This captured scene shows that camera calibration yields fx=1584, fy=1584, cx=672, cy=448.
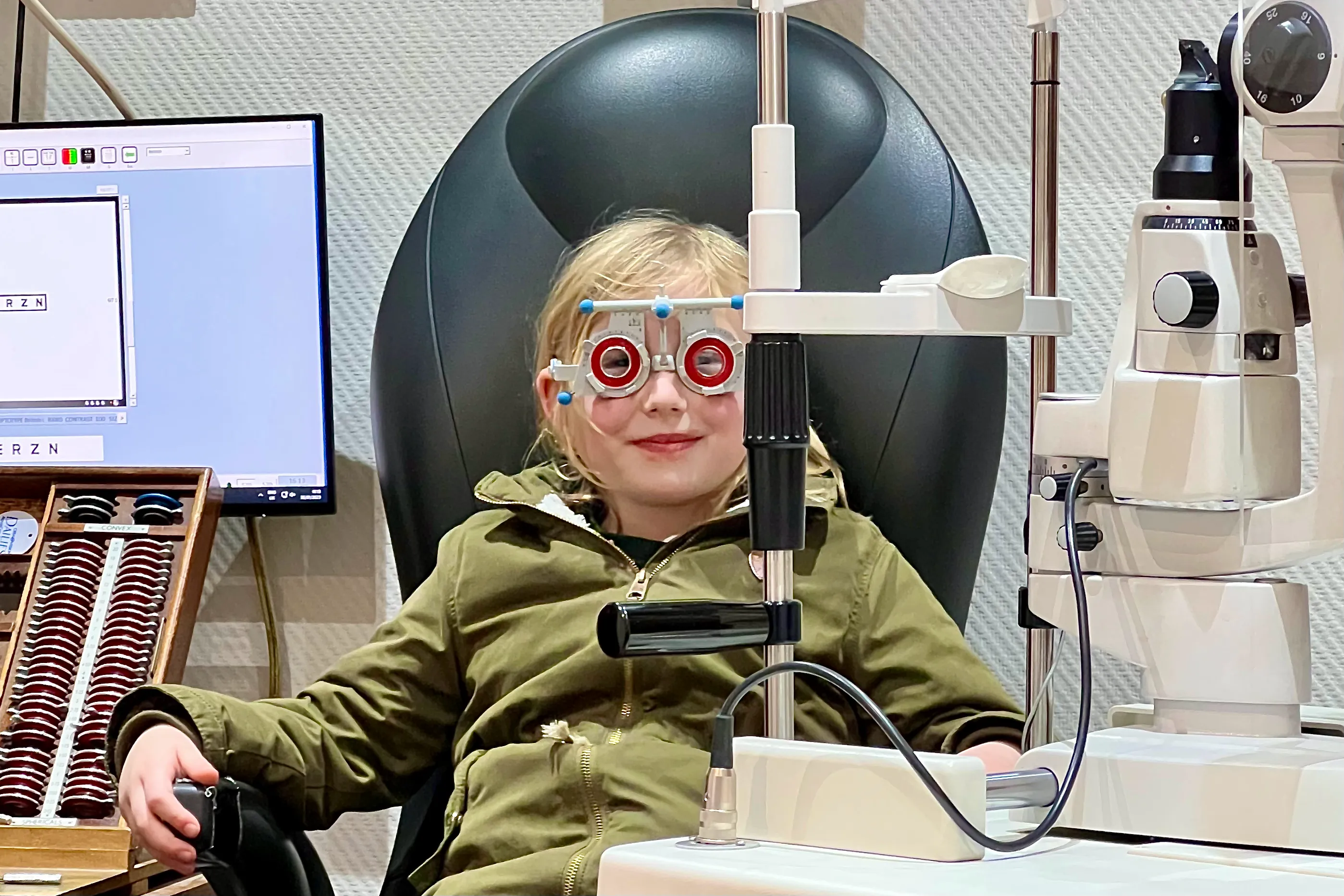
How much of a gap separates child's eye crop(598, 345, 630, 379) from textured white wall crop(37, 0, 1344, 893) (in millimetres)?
450

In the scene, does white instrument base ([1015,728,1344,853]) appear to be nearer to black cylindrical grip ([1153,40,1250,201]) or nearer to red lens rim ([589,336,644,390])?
black cylindrical grip ([1153,40,1250,201])

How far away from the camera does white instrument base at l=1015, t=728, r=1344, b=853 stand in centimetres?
68

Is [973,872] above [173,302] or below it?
below

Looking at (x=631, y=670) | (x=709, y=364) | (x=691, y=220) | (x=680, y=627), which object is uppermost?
(x=691, y=220)

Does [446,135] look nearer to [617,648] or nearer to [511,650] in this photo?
[511,650]

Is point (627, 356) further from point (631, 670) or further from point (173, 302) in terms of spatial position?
point (173, 302)

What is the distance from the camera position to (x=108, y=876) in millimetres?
1293

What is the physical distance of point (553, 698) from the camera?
Result: 118 cm

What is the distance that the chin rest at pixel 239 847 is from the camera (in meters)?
0.98

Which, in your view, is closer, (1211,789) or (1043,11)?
(1211,789)

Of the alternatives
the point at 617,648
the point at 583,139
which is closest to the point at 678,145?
the point at 583,139

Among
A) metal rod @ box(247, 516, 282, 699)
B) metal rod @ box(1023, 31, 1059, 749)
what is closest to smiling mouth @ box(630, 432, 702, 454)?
metal rod @ box(1023, 31, 1059, 749)

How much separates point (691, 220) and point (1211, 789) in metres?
0.71

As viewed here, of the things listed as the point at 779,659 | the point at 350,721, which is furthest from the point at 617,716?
the point at 779,659
